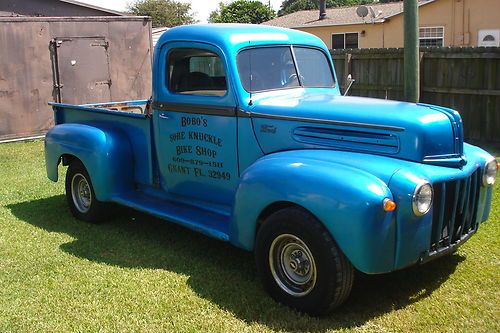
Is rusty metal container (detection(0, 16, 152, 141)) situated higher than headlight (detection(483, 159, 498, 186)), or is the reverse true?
rusty metal container (detection(0, 16, 152, 141))

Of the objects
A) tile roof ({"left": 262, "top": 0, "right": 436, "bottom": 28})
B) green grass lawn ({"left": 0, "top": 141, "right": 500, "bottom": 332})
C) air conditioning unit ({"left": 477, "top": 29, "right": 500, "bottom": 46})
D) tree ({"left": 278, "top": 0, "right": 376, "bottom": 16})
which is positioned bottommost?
green grass lawn ({"left": 0, "top": 141, "right": 500, "bottom": 332})

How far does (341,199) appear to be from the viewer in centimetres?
357

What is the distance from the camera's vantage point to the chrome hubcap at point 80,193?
20.5 ft

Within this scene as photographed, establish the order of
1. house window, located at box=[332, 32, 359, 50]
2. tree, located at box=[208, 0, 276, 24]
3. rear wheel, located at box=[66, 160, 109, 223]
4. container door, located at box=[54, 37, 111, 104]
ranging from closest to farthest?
rear wheel, located at box=[66, 160, 109, 223]
container door, located at box=[54, 37, 111, 104]
house window, located at box=[332, 32, 359, 50]
tree, located at box=[208, 0, 276, 24]

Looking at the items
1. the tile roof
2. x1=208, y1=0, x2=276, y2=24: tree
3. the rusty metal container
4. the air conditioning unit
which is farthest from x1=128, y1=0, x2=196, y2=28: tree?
the rusty metal container

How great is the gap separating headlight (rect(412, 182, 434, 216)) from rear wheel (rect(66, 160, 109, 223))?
354 cm

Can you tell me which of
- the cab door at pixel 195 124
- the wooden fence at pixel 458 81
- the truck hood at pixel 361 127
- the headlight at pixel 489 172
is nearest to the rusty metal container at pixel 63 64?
the wooden fence at pixel 458 81

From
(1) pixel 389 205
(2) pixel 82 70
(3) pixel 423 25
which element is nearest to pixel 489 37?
(3) pixel 423 25

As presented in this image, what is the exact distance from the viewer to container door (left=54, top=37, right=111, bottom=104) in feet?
40.5

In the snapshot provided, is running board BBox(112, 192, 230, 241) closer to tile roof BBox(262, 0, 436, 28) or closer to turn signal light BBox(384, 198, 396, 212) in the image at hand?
turn signal light BBox(384, 198, 396, 212)

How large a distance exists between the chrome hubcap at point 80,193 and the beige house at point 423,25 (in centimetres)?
1748

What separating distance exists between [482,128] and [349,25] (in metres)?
15.7

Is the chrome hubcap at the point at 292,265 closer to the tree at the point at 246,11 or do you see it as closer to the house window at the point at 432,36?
the house window at the point at 432,36

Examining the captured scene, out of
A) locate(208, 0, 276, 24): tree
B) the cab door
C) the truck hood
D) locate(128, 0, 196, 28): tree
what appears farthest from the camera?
locate(128, 0, 196, 28): tree
